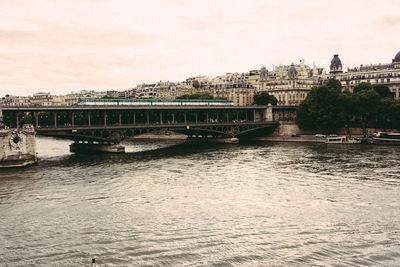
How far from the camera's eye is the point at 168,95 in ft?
611

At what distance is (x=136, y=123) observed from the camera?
4350 inches

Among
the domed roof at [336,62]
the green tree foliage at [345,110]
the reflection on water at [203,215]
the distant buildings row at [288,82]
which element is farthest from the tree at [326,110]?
the domed roof at [336,62]

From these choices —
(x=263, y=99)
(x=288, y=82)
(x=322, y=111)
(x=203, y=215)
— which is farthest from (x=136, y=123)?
(x=203, y=215)

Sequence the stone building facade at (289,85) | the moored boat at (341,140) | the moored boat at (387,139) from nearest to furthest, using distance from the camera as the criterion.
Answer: the moored boat at (387,139), the moored boat at (341,140), the stone building facade at (289,85)

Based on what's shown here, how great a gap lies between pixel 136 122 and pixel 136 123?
734mm

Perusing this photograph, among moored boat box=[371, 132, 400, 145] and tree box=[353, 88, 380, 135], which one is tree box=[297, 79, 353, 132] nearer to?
tree box=[353, 88, 380, 135]

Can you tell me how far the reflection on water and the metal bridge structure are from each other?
15.0 meters

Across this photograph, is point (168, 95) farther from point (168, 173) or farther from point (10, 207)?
point (10, 207)

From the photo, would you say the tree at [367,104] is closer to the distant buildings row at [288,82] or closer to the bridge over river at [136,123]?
the bridge over river at [136,123]

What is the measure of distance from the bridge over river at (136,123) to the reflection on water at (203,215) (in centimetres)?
1497

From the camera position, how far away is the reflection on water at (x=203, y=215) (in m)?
23.4

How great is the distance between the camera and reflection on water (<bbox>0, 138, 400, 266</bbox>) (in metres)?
23.4

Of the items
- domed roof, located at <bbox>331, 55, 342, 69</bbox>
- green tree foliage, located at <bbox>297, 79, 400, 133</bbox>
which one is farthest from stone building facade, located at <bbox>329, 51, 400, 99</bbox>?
green tree foliage, located at <bbox>297, 79, 400, 133</bbox>

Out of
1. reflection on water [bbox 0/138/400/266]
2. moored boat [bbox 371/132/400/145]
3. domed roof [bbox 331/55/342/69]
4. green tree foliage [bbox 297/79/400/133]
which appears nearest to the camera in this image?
reflection on water [bbox 0/138/400/266]
